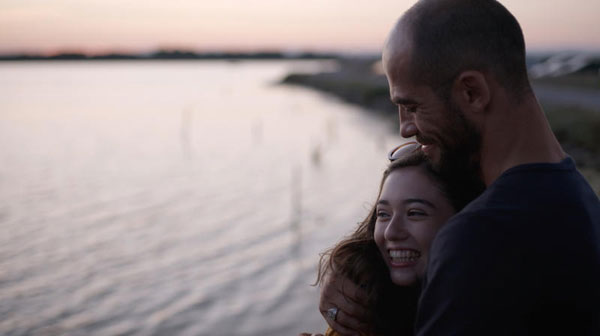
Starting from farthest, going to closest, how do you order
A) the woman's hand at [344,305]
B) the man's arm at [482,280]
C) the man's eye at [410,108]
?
the woman's hand at [344,305] → the man's eye at [410,108] → the man's arm at [482,280]

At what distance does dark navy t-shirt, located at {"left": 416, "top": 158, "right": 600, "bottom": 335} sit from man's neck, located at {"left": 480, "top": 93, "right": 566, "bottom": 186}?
161 mm

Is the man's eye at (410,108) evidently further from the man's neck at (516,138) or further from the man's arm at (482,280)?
the man's arm at (482,280)

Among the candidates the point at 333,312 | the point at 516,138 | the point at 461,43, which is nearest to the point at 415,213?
the point at 333,312

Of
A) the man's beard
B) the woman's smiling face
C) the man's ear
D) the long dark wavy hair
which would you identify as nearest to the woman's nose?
the woman's smiling face

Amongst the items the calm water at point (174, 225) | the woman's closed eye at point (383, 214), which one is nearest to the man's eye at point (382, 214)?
the woman's closed eye at point (383, 214)

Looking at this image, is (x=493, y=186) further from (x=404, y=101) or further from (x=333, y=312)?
(x=333, y=312)

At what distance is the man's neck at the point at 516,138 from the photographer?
177cm

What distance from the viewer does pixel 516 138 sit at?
180cm

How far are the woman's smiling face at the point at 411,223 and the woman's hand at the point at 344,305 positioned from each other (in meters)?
0.35

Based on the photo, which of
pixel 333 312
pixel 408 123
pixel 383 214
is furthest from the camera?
pixel 333 312

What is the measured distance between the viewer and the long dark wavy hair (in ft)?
8.41

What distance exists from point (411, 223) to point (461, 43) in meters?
0.96

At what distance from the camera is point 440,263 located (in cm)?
158

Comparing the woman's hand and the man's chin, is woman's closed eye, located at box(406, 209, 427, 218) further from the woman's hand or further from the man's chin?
the woman's hand
